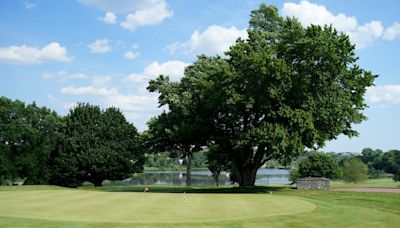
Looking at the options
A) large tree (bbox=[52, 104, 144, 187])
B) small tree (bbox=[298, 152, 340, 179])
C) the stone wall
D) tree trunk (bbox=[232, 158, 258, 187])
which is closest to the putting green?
the stone wall

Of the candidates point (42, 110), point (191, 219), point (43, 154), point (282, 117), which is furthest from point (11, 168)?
point (191, 219)

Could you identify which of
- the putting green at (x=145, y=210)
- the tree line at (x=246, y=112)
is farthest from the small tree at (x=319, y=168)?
the putting green at (x=145, y=210)

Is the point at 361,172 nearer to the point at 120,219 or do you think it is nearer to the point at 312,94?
the point at 312,94

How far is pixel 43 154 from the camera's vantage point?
61.3 meters

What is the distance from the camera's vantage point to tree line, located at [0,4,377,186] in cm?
3668

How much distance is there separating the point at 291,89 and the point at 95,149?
31.7 m

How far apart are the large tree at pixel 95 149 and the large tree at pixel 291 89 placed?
22534 millimetres

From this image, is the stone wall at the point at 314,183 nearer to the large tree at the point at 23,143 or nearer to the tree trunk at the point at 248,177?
the tree trunk at the point at 248,177

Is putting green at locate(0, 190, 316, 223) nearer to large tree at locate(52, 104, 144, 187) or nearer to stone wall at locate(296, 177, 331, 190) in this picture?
stone wall at locate(296, 177, 331, 190)

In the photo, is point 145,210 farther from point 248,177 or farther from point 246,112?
point 248,177

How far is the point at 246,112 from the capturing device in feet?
133

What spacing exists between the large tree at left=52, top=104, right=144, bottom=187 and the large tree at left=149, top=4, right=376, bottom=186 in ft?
73.9

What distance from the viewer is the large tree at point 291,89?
36062mm

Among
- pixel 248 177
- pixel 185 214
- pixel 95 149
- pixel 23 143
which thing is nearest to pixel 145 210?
pixel 185 214
